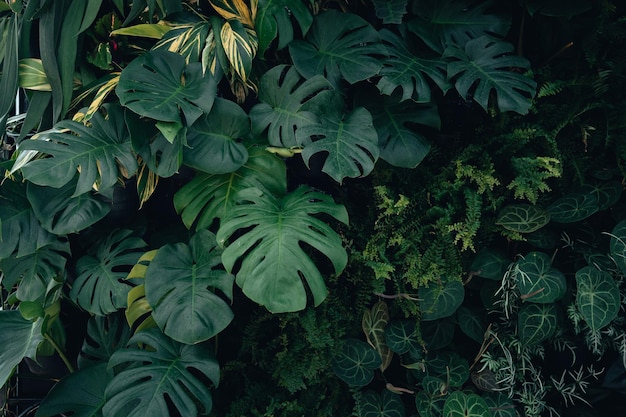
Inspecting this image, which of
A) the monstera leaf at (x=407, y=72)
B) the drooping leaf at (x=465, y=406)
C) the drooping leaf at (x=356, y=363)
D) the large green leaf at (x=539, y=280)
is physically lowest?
the drooping leaf at (x=356, y=363)

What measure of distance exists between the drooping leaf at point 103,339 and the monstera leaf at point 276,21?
0.90 m

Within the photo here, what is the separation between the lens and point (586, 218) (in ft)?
5.27

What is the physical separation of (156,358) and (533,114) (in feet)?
3.90

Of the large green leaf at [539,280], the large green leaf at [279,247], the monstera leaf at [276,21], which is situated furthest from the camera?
the monstera leaf at [276,21]

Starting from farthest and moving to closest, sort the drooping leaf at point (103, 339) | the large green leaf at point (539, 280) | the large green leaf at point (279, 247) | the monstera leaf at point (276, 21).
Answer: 1. the drooping leaf at point (103, 339)
2. the monstera leaf at point (276, 21)
3. the large green leaf at point (539, 280)
4. the large green leaf at point (279, 247)

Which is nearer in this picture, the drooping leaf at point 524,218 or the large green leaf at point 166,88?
the large green leaf at point 166,88

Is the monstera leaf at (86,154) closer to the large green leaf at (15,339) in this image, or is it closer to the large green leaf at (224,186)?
the large green leaf at (224,186)

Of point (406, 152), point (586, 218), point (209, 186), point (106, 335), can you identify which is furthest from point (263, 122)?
point (586, 218)

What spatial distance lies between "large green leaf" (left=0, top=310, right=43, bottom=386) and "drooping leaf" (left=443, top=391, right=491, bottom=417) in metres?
1.07

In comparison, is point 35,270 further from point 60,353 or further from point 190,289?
point 190,289

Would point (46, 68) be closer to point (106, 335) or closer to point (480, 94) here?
point (106, 335)

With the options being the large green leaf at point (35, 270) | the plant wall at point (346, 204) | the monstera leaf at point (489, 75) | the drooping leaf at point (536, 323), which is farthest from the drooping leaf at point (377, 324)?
the large green leaf at point (35, 270)

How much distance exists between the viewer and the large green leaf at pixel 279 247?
129cm

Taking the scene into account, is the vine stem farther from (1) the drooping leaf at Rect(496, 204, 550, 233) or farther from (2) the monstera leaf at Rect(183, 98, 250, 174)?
(1) the drooping leaf at Rect(496, 204, 550, 233)
